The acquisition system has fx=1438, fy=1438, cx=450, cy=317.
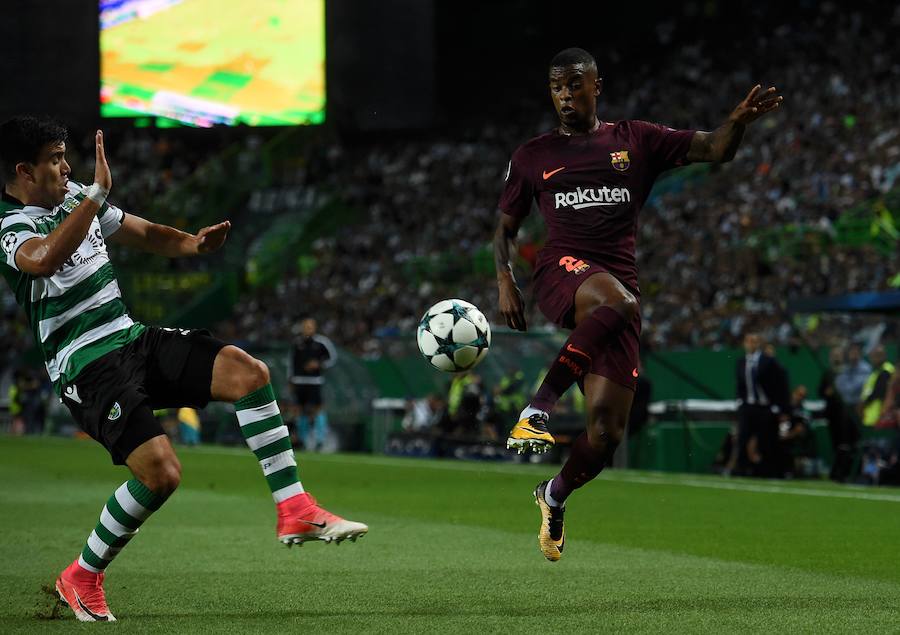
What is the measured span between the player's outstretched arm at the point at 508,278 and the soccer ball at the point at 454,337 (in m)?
0.49

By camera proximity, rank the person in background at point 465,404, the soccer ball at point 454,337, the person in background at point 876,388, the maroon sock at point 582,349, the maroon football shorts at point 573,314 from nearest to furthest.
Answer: the maroon sock at point 582,349, the maroon football shorts at point 573,314, the soccer ball at point 454,337, the person in background at point 876,388, the person in background at point 465,404

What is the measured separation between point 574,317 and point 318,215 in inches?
1418

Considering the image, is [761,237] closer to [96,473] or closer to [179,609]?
[96,473]

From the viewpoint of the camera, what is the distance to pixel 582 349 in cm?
679

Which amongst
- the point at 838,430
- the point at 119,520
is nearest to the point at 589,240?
the point at 119,520

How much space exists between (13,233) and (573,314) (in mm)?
2683

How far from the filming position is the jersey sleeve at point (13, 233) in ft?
18.9

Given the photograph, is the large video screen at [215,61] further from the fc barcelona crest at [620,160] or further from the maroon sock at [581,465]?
the maroon sock at [581,465]

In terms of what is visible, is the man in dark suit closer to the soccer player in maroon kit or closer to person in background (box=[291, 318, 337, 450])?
person in background (box=[291, 318, 337, 450])

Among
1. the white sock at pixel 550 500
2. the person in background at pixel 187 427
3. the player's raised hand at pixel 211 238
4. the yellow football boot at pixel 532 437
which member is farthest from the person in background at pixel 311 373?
the yellow football boot at pixel 532 437

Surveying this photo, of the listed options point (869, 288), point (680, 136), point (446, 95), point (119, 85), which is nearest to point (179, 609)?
point (680, 136)

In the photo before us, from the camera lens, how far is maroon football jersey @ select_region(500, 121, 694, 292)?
7.10 meters

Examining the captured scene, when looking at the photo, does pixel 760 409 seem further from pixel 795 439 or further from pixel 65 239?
pixel 65 239

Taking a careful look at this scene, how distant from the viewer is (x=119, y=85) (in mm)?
40000
